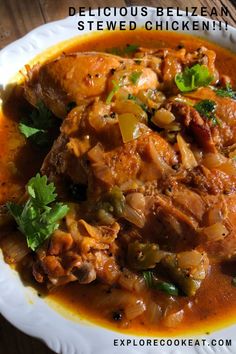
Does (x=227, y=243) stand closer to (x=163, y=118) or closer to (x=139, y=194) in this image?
(x=139, y=194)

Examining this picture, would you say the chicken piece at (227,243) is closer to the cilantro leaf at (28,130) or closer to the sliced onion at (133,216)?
the sliced onion at (133,216)

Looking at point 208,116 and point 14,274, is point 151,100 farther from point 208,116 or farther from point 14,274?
point 14,274

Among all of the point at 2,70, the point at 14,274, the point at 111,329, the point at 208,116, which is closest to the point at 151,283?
the point at 111,329

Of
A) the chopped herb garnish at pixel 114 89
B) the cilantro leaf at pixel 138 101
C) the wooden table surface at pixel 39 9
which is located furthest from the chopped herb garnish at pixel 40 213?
the wooden table surface at pixel 39 9

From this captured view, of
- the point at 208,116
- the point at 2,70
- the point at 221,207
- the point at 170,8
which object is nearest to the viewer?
the point at 221,207

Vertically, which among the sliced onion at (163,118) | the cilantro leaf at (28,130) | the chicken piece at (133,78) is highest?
the chicken piece at (133,78)

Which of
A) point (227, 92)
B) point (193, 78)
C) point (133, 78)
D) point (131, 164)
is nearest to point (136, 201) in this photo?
point (131, 164)

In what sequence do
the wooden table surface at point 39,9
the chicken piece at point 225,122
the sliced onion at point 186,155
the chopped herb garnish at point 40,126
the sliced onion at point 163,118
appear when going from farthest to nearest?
the wooden table surface at point 39,9 → the chopped herb garnish at point 40,126 → the chicken piece at point 225,122 → the sliced onion at point 163,118 → the sliced onion at point 186,155
